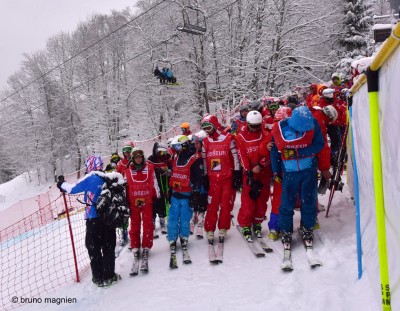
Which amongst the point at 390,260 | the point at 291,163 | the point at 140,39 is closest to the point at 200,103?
the point at 140,39

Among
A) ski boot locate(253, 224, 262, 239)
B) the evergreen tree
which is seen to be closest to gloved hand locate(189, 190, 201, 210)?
ski boot locate(253, 224, 262, 239)

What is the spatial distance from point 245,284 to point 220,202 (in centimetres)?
144

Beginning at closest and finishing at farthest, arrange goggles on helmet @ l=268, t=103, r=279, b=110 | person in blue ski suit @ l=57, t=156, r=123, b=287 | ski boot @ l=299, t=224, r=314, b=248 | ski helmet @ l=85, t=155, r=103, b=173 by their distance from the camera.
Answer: ski boot @ l=299, t=224, r=314, b=248 → person in blue ski suit @ l=57, t=156, r=123, b=287 → ski helmet @ l=85, t=155, r=103, b=173 → goggles on helmet @ l=268, t=103, r=279, b=110

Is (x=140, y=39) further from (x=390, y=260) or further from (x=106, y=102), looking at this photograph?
(x=390, y=260)

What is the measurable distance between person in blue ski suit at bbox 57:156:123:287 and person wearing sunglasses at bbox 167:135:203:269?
2.94 feet

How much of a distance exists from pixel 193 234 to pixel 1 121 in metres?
32.2

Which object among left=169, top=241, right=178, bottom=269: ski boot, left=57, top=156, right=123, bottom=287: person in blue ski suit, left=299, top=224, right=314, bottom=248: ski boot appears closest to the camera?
left=299, top=224, right=314, bottom=248: ski boot

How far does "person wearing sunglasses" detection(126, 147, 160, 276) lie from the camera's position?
517 centimetres

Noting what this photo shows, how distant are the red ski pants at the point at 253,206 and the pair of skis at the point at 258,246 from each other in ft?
0.78

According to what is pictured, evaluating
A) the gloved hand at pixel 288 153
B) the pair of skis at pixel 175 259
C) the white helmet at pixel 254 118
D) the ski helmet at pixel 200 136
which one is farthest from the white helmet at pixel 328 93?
the pair of skis at pixel 175 259

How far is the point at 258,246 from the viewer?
488 centimetres

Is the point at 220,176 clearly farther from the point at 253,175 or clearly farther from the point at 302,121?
the point at 302,121

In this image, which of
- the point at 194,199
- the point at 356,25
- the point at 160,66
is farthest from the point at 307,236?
the point at 160,66

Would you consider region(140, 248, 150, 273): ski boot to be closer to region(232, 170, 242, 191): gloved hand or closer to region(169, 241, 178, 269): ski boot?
region(169, 241, 178, 269): ski boot
